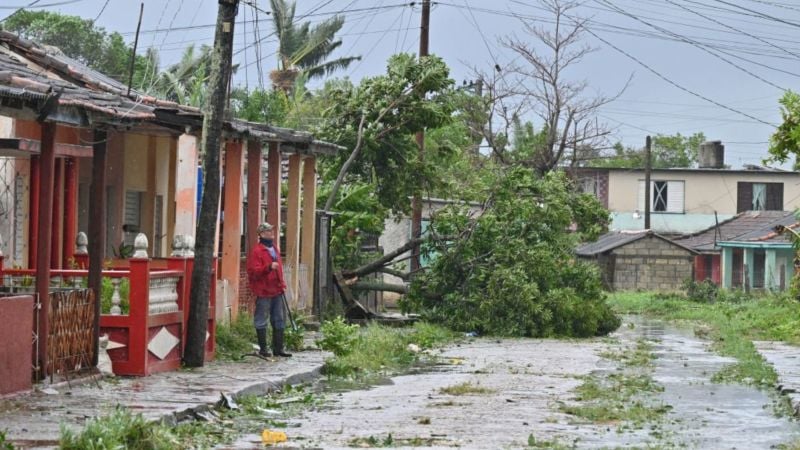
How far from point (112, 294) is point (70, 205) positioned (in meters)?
4.50

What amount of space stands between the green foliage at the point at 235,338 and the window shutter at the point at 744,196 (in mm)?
55377

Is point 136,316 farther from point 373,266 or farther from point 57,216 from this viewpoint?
point 373,266

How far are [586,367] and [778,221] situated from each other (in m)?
43.4

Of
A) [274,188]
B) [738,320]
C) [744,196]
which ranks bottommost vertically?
[738,320]

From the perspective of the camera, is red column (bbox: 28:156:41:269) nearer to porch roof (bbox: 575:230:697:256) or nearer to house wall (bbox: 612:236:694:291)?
porch roof (bbox: 575:230:697:256)

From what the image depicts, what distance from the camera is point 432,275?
31.5m

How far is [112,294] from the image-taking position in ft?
58.9

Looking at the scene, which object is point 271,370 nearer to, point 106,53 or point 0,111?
point 0,111

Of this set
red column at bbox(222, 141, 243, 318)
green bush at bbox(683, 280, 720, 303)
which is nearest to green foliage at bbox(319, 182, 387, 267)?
red column at bbox(222, 141, 243, 318)

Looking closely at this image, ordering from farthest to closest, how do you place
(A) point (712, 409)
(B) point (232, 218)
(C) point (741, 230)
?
(C) point (741, 230)
(B) point (232, 218)
(A) point (712, 409)

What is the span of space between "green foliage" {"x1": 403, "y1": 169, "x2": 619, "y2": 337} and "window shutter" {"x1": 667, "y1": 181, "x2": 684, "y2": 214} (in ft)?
144

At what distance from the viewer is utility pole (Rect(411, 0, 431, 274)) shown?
34719mm

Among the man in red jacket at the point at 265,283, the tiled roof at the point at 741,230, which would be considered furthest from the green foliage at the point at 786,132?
the tiled roof at the point at 741,230

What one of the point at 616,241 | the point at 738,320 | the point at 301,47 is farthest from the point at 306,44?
the point at 738,320
